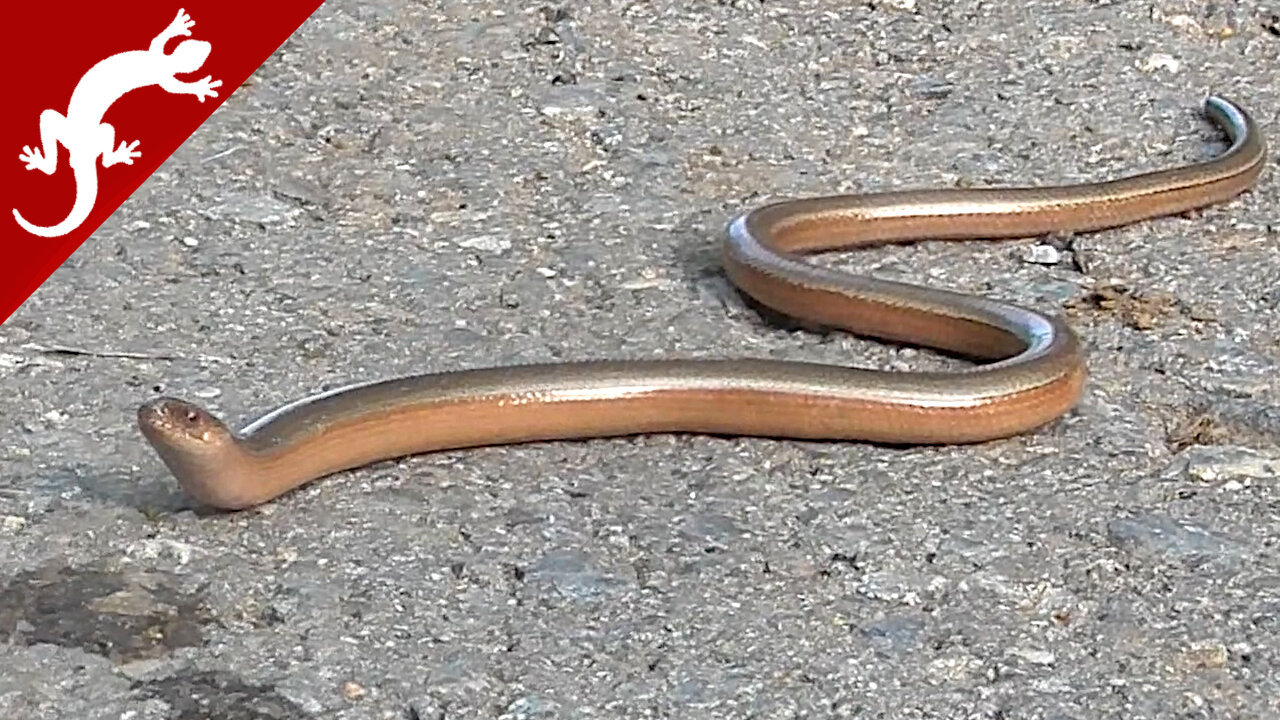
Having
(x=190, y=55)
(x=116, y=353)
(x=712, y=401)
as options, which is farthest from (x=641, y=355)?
(x=190, y=55)

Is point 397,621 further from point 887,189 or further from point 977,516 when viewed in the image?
point 887,189

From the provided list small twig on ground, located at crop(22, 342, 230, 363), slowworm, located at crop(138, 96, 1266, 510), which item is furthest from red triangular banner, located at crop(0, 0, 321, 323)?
slowworm, located at crop(138, 96, 1266, 510)

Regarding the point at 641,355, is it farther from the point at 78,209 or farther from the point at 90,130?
the point at 90,130

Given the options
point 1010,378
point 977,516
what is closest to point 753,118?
point 1010,378

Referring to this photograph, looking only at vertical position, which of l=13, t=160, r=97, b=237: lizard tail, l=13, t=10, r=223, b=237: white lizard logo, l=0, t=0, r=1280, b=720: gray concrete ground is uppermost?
l=13, t=10, r=223, b=237: white lizard logo

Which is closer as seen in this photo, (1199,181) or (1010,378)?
(1010,378)

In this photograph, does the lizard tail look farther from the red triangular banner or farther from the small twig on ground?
the small twig on ground

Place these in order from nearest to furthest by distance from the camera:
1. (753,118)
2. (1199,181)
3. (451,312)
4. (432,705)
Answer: (432,705)
(451,312)
(1199,181)
(753,118)

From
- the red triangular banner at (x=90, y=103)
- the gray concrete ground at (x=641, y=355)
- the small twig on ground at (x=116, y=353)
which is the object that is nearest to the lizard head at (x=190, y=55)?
the red triangular banner at (x=90, y=103)
